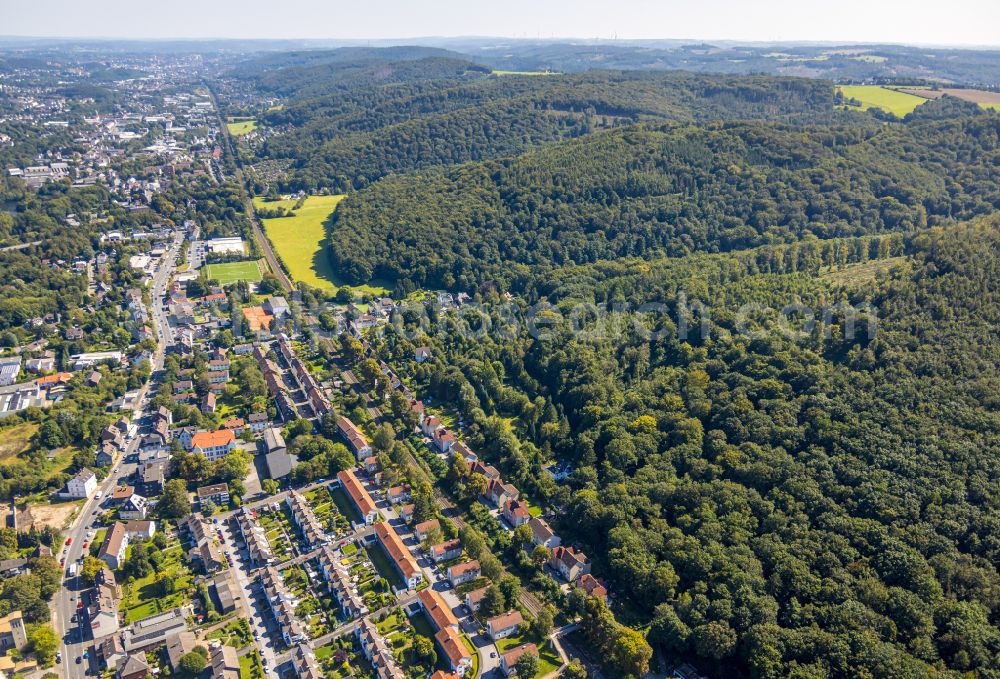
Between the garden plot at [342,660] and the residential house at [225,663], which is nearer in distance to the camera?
the residential house at [225,663]

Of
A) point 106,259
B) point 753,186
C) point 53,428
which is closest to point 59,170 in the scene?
point 106,259

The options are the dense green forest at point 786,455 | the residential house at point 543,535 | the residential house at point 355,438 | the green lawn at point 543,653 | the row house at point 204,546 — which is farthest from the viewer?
the residential house at point 355,438

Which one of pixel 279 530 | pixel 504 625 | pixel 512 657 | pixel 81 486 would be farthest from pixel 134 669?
pixel 512 657

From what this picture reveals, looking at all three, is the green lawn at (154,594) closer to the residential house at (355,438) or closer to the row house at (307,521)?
the row house at (307,521)

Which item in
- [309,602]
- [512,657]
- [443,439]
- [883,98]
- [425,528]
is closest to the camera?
[512,657]

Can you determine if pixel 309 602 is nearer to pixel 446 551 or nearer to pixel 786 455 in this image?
pixel 446 551

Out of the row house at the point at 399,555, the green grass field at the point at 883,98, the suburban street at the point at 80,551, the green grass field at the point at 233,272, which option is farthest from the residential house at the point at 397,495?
the green grass field at the point at 883,98

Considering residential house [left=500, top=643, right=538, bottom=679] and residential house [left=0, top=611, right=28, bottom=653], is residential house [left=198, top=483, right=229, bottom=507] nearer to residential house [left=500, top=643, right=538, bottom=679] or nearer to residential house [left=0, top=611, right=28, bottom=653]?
residential house [left=0, top=611, right=28, bottom=653]
